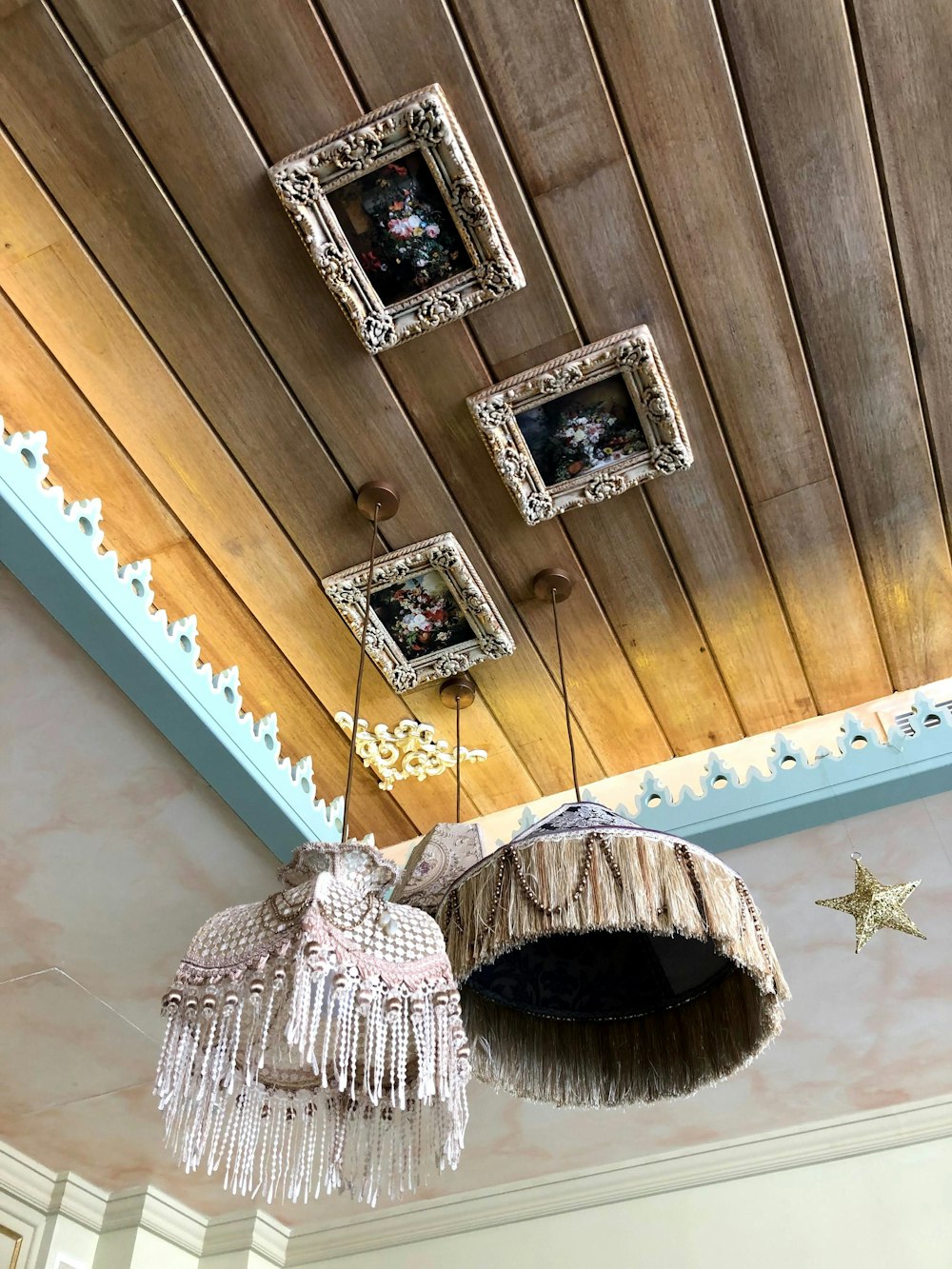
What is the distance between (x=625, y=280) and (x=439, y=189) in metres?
0.49

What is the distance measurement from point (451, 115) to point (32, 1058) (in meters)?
2.97

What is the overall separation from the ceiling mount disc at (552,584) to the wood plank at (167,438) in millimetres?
575

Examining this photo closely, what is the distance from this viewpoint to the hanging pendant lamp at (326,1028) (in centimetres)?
172

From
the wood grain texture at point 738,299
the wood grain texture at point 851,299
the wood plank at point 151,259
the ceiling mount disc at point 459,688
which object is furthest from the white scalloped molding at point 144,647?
the wood grain texture at point 851,299

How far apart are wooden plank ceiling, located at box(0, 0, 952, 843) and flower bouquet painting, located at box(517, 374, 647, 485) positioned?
0.44 ft

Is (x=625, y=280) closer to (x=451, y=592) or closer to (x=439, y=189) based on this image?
(x=439, y=189)

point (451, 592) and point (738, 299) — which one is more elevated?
point (738, 299)

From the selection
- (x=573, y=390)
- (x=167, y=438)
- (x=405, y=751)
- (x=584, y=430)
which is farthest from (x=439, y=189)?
(x=405, y=751)

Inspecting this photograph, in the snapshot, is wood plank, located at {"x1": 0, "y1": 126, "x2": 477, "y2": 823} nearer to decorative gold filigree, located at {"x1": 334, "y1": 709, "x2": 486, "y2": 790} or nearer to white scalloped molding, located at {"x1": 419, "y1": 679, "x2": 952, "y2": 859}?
decorative gold filigree, located at {"x1": 334, "y1": 709, "x2": 486, "y2": 790}

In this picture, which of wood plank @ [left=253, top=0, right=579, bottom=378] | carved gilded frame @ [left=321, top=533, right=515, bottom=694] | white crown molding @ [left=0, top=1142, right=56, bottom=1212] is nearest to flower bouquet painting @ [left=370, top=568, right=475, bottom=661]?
carved gilded frame @ [left=321, top=533, right=515, bottom=694]

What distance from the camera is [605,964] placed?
7.66ft

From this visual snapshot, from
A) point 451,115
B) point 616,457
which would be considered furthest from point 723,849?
point 451,115

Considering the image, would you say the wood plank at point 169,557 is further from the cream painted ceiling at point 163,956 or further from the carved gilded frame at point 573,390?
the carved gilded frame at point 573,390

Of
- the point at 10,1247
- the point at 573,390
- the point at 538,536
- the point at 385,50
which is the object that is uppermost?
the point at 385,50
